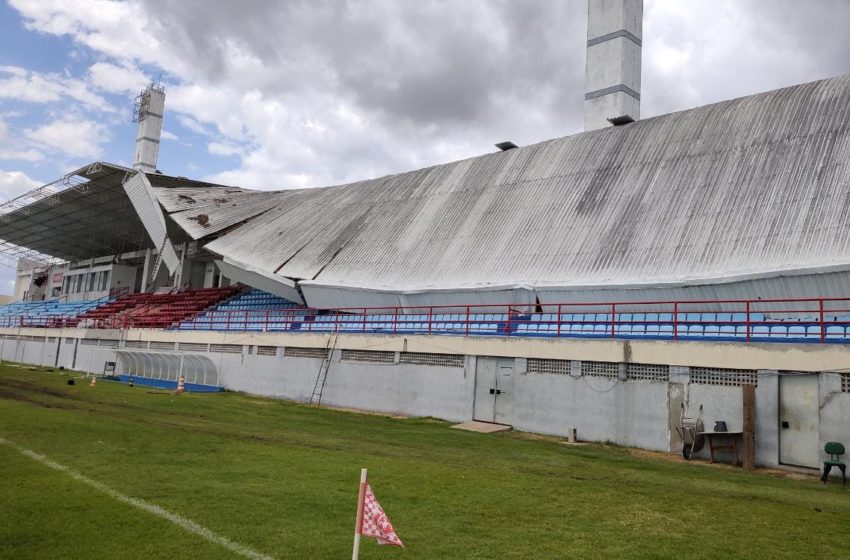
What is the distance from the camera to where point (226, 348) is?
31.6 meters

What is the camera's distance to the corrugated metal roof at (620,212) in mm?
19125

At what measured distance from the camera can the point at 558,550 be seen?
6688mm

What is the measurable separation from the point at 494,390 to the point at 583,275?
5722 millimetres

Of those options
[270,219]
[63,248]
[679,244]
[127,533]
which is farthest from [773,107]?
[63,248]

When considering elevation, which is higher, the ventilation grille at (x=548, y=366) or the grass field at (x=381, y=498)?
the ventilation grille at (x=548, y=366)

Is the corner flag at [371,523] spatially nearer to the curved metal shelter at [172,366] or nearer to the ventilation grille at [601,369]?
the ventilation grille at [601,369]

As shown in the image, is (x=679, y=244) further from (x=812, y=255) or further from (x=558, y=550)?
(x=558, y=550)

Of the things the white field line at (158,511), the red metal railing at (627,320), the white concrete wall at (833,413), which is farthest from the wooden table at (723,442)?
the white field line at (158,511)

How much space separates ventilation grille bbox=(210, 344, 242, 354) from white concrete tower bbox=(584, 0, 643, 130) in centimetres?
2465

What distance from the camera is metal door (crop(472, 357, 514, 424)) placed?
19.5m

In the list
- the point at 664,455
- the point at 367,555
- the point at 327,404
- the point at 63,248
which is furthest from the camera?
the point at 63,248

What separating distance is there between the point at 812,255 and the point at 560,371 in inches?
301

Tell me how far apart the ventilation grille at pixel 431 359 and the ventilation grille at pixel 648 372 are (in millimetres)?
6182

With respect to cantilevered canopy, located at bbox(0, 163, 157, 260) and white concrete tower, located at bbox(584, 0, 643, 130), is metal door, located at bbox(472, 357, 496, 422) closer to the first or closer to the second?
white concrete tower, located at bbox(584, 0, 643, 130)
